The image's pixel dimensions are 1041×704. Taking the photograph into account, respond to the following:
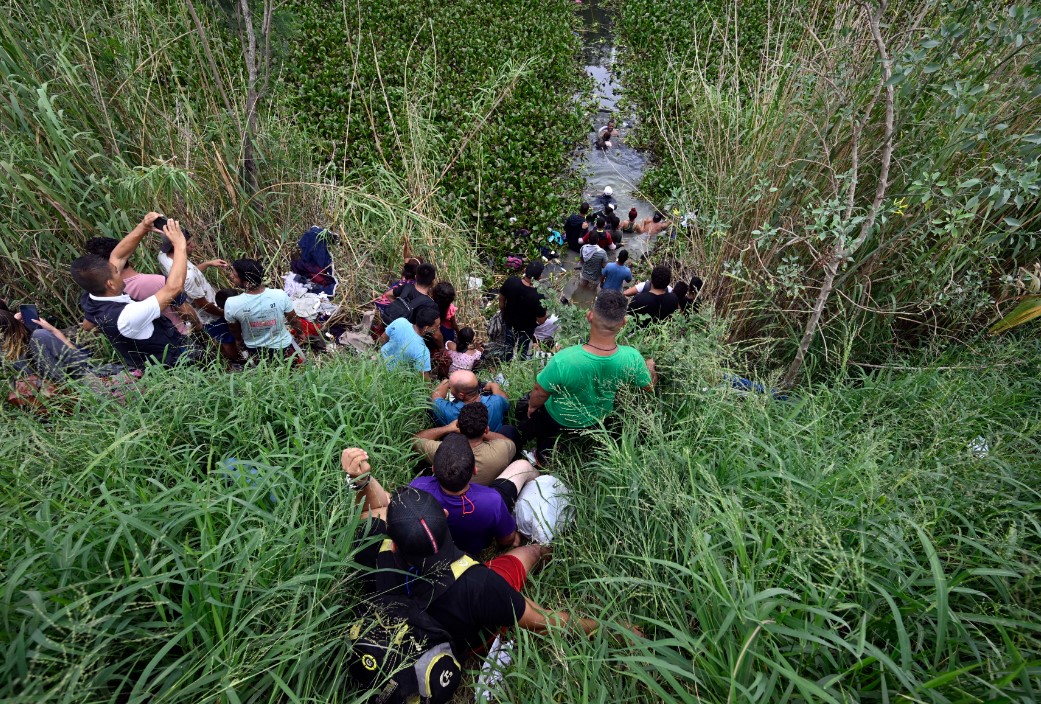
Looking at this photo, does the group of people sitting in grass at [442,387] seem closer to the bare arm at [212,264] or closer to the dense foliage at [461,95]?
the bare arm at [212,264]

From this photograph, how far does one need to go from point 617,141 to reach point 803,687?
33.8ft

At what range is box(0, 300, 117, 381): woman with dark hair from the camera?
298 centimetres

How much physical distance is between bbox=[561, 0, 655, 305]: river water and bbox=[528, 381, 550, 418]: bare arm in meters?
2.78

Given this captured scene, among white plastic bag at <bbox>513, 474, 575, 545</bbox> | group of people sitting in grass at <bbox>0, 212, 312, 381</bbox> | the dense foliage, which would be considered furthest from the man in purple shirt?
the dense foliage

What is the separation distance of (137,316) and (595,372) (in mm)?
2740

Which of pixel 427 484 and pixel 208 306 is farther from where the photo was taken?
pixel 208 306

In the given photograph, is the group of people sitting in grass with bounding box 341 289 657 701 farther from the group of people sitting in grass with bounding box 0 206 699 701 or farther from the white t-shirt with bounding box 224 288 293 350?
the white t-shirt with bounding box 224 288 293 350

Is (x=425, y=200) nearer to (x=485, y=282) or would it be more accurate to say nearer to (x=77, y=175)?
(x=485, y=282)

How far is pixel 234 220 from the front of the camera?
16.0 feet

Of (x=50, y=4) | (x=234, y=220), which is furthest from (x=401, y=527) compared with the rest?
(x=50, y=4)

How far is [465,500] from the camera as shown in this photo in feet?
8.02

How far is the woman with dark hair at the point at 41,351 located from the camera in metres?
2.98

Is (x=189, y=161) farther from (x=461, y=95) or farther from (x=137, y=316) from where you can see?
(x=461, y=95)

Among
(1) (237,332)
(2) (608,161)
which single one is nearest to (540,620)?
(1) (237,332)
